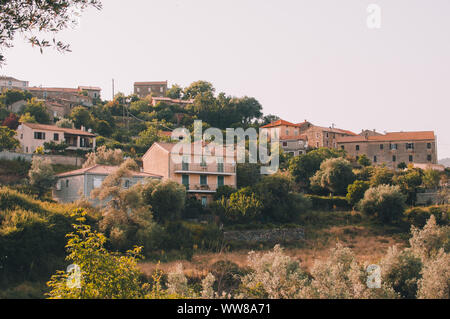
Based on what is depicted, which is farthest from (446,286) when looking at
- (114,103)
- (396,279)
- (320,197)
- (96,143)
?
(114,103)

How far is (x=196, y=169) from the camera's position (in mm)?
48938

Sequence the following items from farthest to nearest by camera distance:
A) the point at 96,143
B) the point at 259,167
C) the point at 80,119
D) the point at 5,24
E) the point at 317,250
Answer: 1. the point at 80,119
2. the point at 96,143
3. the point at 259,167
4. the point at 317,250
5. the point at 5,24

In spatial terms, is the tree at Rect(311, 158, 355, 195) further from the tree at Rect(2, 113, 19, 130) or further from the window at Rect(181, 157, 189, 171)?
the tree at Rect(2, 113, 19, 130)

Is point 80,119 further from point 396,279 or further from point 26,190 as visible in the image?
point 396,279

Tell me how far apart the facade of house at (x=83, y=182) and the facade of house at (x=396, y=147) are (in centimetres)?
4479

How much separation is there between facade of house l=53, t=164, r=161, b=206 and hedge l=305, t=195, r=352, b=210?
17.3 metres

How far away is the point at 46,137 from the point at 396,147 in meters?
50.8

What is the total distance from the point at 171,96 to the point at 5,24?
104 meters

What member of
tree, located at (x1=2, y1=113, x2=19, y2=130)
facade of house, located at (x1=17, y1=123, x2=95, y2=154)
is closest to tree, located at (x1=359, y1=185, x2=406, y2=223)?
facade of house, located at (x1=17, y1=123, x2=95, y2=154)

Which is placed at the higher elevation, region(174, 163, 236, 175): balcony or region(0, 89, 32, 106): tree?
region(0, 89, 32, 106): tree

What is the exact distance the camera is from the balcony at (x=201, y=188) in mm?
48122

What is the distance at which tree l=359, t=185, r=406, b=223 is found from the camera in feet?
152

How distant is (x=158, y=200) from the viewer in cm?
4038

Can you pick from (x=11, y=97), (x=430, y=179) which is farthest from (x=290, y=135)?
(x=11, y=97)
